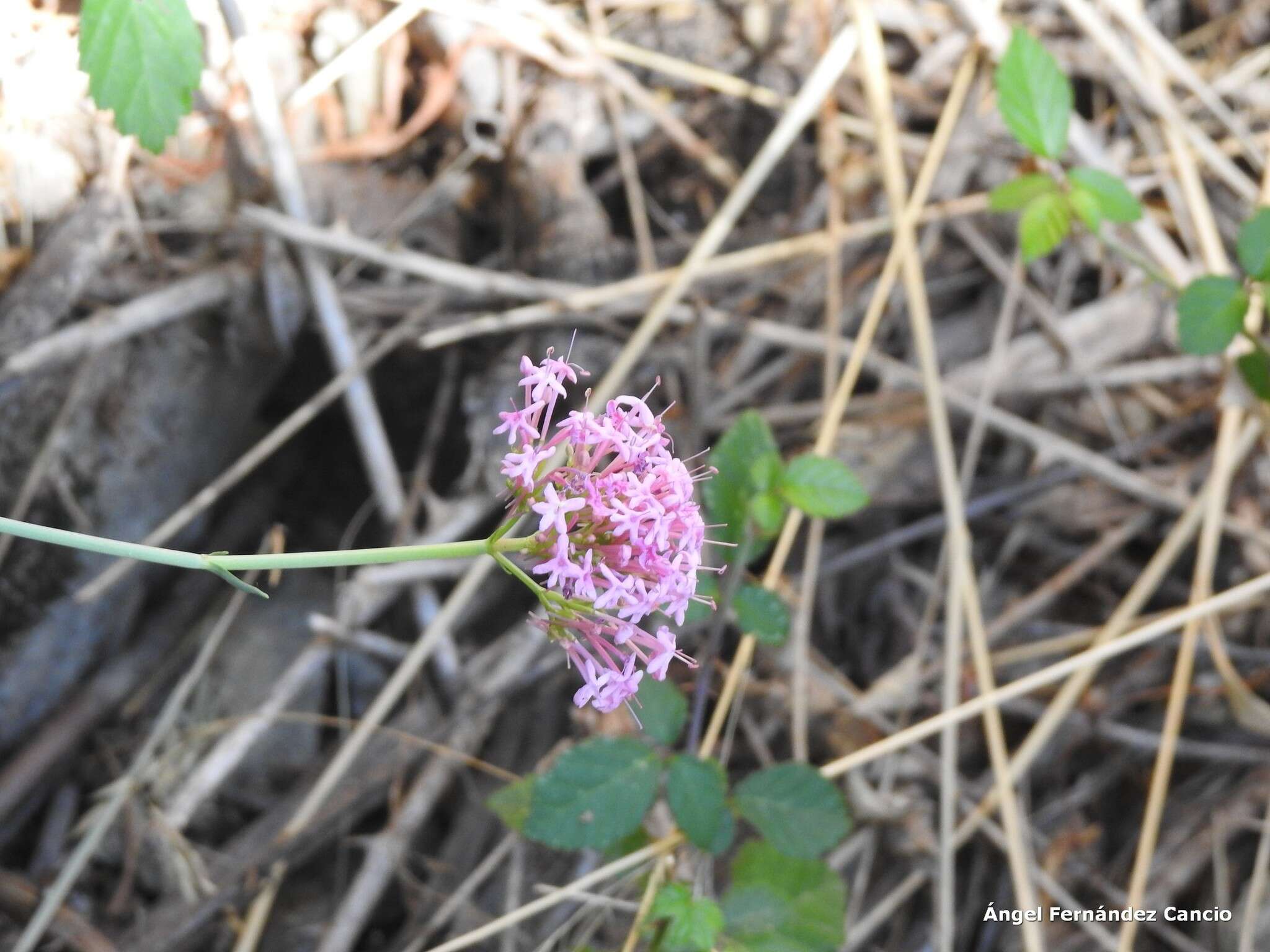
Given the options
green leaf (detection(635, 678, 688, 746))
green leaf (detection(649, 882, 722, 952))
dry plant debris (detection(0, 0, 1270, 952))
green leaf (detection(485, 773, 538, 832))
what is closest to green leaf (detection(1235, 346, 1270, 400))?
dry plant debris (detection(0, 0, 1270, 952))

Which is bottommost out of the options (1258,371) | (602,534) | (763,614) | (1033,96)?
(763,614)

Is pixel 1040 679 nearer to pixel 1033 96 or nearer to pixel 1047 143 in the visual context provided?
pixel 1047 143

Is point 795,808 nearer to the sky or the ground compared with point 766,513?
nearer to the ground

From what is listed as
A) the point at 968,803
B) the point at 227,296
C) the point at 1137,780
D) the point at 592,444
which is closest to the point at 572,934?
the point at 968,803

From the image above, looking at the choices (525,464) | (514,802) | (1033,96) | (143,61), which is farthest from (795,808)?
(143,61)

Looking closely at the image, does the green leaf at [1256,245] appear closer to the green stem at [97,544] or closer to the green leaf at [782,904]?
the green leaf at [782,904]

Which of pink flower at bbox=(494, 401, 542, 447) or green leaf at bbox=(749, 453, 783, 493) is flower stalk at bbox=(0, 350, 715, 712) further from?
green leaf at bbox=(749, 453, 783, 493)
